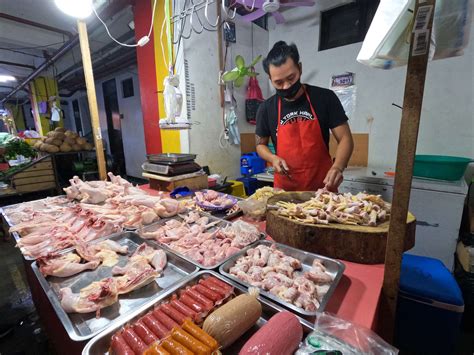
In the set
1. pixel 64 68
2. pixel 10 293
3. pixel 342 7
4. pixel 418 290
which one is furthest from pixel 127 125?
pixel 418 290

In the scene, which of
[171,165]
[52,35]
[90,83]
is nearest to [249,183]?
[171,165]

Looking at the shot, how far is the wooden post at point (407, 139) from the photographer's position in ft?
2.46

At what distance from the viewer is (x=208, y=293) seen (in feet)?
3.26

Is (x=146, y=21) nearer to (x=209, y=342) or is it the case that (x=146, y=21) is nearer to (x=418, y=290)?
(x=209, y=342)

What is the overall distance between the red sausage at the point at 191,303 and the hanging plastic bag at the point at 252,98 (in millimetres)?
4518

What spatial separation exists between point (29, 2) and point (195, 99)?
13.0 ft

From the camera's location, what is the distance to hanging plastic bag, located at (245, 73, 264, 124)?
16.6 feet

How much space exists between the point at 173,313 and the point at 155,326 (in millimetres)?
75

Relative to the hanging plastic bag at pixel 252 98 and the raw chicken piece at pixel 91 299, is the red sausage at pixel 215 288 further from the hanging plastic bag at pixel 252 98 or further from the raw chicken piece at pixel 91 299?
the hanging plastic bag at pixel 252 98

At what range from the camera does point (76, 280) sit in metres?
1.25

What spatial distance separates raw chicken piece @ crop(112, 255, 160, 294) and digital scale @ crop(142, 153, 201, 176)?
1617 millimetres

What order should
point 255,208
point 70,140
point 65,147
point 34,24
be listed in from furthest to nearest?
point 70,140
point 65,147
point 34,24
point 255,208

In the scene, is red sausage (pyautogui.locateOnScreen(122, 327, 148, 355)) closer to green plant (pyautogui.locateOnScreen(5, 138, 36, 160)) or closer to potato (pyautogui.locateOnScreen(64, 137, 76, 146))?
green plant (pyautogui.locateOnScreen(5, 138, 36, 160))

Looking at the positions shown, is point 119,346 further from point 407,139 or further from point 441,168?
point 441,168
